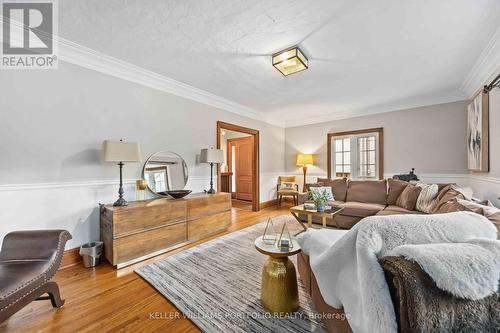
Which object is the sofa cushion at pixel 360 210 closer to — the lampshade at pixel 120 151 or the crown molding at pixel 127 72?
the crown molding at pixel 127 72

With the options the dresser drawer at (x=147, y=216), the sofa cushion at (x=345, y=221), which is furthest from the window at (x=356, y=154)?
the dresser drawer at (x=147, y=216)

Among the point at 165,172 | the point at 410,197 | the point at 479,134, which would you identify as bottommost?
the point at 410,197

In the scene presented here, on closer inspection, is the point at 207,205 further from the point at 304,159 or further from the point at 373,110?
the point at 373,110

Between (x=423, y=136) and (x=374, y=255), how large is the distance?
4.55m

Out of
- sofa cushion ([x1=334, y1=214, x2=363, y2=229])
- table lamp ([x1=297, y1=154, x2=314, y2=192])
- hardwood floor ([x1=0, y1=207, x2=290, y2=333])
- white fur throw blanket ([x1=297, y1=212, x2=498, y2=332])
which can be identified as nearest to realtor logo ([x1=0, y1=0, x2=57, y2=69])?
hardwood floor ([x1=0, y1=207, x2=290, y2=333])

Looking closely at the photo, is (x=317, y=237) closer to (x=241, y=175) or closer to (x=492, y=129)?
(x=492, y=129)

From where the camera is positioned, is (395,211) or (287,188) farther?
(287,188)

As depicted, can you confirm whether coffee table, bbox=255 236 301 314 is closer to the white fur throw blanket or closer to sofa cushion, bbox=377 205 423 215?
the white fur throw blanket

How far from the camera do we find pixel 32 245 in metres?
1.63

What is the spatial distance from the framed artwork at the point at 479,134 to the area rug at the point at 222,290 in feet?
10.2

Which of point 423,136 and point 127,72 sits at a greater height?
point 127,72

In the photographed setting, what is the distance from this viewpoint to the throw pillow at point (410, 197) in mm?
3221

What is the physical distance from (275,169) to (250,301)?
170 inches

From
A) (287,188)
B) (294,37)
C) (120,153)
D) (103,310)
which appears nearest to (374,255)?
(103,310)
